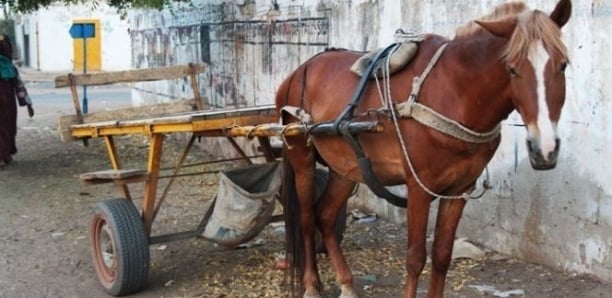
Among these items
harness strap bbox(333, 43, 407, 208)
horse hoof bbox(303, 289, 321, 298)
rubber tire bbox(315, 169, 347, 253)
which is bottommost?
horse hoof bbox(303, 289, 321, 298)

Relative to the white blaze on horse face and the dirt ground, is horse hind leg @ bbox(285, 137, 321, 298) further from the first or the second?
the white blaze on horse face

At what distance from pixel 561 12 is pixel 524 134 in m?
2.31

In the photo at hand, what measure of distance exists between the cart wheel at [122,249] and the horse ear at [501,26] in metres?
2.98

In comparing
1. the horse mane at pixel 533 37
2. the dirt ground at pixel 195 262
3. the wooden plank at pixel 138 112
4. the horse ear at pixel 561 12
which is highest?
the horse ear at pixel 561 12

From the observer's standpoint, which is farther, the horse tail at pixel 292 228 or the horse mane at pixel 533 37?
the horse tail at pixel 292 228

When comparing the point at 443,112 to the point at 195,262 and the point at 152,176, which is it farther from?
the point at 195,262

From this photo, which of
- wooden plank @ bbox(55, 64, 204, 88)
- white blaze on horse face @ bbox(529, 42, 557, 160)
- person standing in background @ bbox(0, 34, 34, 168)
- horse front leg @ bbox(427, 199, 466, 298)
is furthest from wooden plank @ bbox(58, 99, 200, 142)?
white blaze on horse face @ bbox(529, 42, 557, 160)

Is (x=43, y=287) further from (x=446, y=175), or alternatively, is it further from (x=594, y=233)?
(x=594, y=233)

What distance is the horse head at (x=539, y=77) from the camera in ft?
12.0

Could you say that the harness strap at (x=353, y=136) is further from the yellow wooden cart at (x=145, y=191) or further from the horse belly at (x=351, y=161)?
the yellow wooden cart at (x=145, y=191)

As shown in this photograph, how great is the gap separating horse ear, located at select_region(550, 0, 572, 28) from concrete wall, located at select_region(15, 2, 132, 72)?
3098 cm

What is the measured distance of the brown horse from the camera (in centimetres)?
371

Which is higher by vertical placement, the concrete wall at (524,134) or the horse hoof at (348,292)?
the concrete wall at (524,134)

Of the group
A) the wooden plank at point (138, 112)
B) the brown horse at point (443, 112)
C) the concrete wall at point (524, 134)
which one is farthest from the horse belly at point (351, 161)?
the wooden plank at point (138, 112)
